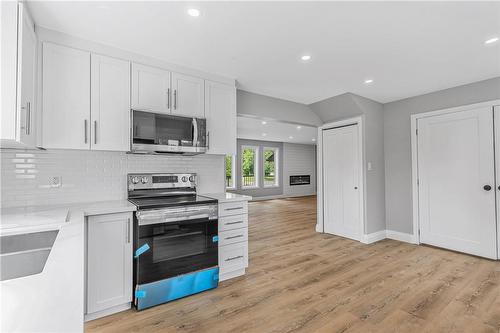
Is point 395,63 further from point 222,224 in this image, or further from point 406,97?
point 222,224

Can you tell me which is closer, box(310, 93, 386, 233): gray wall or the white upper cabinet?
the white upper cabinet

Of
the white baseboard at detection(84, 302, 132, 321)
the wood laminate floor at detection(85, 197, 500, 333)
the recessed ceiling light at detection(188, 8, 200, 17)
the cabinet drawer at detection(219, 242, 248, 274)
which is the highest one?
the recessed ceiling light at detection(188, 8, 200, 17)

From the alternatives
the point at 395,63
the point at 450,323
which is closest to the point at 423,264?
the point at 450,323

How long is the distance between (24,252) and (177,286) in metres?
1.21

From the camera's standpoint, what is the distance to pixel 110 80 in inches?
95.7

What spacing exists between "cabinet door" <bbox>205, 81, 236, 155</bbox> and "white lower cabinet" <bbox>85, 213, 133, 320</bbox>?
1317 mm

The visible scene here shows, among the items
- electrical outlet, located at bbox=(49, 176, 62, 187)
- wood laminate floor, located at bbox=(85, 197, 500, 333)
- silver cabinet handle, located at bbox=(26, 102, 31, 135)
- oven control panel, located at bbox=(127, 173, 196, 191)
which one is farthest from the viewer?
oven control panel, located at bbox=(127, 173, 196, 191)

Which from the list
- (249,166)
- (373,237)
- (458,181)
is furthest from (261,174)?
(458,181)

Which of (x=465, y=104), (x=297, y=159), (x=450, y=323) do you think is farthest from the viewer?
(x=297, y=159)

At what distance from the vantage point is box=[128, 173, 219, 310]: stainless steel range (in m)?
2.21

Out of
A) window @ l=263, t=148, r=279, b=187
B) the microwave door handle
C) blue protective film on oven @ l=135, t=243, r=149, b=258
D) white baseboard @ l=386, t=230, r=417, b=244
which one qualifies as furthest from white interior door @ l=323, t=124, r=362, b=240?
window @ l=263, t=148, r=279, b=187

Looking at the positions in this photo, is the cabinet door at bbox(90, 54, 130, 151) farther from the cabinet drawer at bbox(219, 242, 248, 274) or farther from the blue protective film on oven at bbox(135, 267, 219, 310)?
the cabinet drawer at bbox(219, 242, 248, 274)

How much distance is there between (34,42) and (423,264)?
4.73 metres

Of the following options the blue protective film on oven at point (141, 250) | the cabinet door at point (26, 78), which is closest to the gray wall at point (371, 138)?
the blue protective film on oven at point (141, 250)
